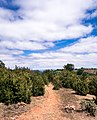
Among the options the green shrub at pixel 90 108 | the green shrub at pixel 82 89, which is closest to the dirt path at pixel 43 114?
the green shrub at pixel 90 108

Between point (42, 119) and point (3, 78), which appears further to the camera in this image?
point (3, 78)

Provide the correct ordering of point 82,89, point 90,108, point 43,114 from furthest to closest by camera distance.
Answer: point 82,89, point 90,108, point 43,114

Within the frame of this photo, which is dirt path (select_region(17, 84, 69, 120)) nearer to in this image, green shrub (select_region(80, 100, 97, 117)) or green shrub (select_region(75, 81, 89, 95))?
green shrub (select_region(80, 100, 97, 117))

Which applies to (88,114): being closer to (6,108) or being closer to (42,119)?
(42,119)

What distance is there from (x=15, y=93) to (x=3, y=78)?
1806 millimetres

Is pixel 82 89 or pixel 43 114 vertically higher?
pixel 82 89

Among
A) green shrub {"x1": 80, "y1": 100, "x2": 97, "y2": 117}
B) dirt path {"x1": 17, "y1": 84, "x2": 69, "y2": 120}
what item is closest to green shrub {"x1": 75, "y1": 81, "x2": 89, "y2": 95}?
dirt path {"x1": 17, "y1": 84, "x2": 69, "y2": 120}

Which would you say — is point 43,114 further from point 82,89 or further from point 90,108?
point 82,89

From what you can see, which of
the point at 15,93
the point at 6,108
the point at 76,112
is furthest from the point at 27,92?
the point at 76,112

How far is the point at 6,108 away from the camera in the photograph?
1875 cm

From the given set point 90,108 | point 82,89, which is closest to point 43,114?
point 90,108

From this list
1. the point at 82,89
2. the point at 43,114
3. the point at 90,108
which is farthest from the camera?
the point at 82,89

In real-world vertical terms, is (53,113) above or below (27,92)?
below

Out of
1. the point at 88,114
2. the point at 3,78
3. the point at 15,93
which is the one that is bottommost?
the point at 88,114
